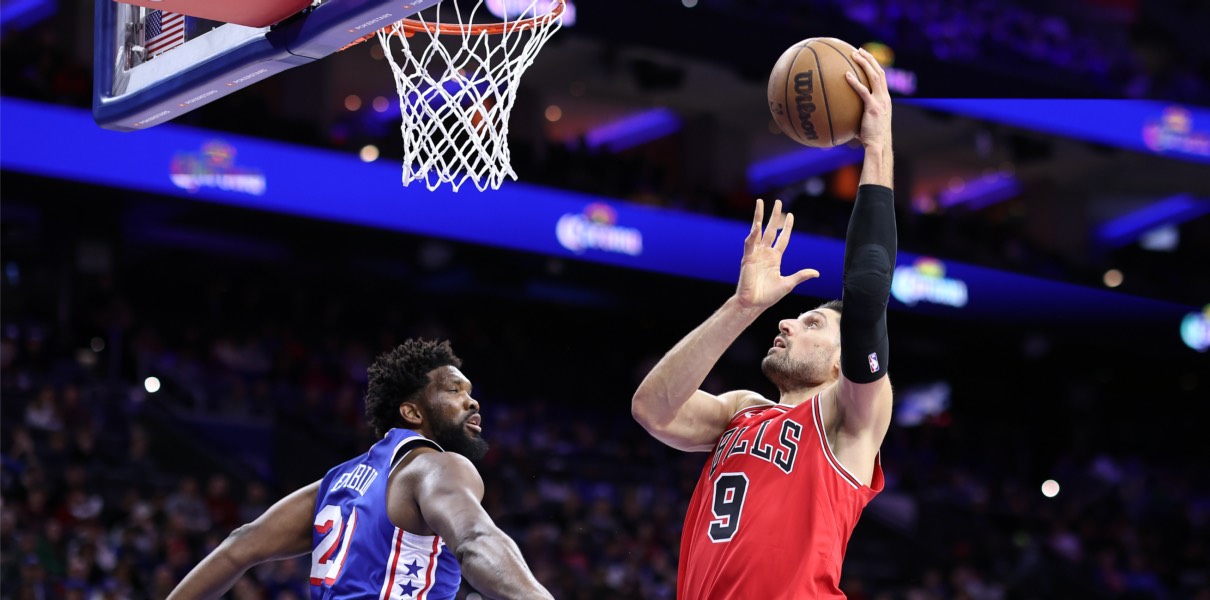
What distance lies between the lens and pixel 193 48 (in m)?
4.11

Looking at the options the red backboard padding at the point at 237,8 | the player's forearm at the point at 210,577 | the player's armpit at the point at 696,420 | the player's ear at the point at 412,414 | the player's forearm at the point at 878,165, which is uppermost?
the red backboard padding at the point at 237,8

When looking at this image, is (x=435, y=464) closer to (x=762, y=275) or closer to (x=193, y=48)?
(x=762, y=275)

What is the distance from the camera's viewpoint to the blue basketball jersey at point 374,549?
3.58m

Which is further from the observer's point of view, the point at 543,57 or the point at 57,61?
the point at 543,57

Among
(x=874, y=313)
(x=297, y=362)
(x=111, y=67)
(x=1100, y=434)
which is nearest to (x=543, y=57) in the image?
(x=297, y=362)

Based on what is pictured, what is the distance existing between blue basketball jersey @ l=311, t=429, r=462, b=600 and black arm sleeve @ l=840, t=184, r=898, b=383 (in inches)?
44.9

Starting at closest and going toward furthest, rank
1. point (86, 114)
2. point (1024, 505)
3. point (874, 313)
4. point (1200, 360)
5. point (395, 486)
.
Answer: point (874, 313), point (395, 486), point (86, 114), point (1024, 505), point (1200, 360)

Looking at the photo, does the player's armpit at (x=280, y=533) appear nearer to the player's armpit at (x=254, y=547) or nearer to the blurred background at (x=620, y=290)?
the player's armpit at (x=254, y=547)

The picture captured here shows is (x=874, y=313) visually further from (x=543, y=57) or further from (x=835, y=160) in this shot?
(x=835, y=160)

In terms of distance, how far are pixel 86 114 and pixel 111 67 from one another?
959 centimetres

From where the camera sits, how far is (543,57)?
1889 cm

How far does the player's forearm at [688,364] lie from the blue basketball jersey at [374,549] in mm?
596

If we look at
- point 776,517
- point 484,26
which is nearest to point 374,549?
point 776,517

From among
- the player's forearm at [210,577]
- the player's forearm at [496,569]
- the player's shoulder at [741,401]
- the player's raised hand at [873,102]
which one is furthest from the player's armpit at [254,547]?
the player's raised hand at [873,102]
